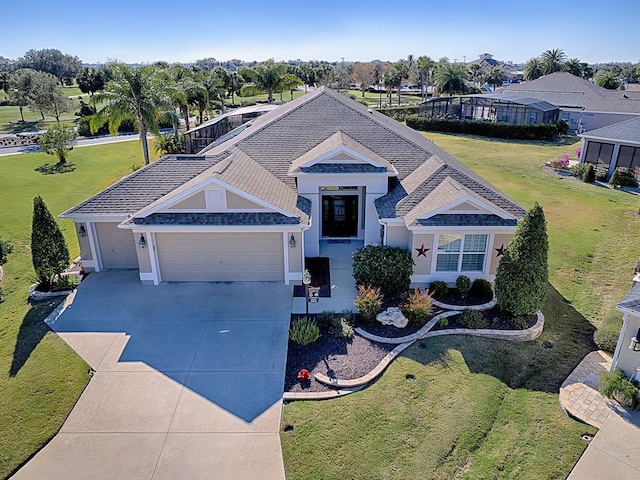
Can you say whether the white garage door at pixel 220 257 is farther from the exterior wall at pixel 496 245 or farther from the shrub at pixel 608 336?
the shrub at pixel 608 336

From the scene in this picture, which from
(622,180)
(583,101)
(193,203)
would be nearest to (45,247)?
(193,203)

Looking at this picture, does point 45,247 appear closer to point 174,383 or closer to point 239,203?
point 239,203

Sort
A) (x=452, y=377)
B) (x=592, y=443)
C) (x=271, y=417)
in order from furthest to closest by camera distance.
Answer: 1. (x=452, y=377)
2. (x=271, y=417)
3. (x=592, y=443)

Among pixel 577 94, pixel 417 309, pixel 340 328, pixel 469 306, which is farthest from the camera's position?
pixel 577 94

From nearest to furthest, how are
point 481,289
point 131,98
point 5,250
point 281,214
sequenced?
point 481,289
point 281,214
point 5,250
point 131,98

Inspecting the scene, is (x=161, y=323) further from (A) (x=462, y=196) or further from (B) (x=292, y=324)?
(A) (x=462, y=196)

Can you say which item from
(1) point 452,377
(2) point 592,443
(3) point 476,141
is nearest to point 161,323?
(1) point 452,377
